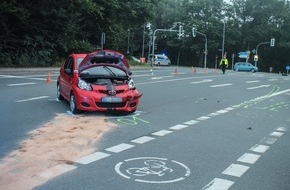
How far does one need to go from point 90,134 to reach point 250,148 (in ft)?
9.68

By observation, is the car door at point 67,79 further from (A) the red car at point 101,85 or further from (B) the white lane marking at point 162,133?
(B) the white lane marking at point 162,133

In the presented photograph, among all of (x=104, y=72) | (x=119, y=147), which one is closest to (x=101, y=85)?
(x=104, y=72)

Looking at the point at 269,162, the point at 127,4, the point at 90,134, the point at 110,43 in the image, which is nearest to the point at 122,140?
the point at 90,134

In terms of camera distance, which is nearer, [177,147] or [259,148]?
[177,147]

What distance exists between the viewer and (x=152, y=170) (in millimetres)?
5898

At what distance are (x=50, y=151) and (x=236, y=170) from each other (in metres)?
2.85

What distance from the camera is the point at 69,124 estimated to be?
9156mm

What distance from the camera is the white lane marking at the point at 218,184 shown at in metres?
5.22

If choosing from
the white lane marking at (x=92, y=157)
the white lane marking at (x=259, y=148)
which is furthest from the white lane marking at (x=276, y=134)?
the white lane marking at (x=92, y=157)

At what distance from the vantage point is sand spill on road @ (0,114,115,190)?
5.39 m

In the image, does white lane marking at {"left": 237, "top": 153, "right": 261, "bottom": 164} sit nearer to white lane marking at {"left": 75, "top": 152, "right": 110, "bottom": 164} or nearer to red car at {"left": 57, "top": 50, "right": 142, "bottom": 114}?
white lane marking at {"left": 75, "top": 152, "right": 110, "bottom": 164}

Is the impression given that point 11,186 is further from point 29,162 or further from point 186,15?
point 186,15

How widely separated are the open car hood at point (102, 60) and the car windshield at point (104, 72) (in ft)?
0.35

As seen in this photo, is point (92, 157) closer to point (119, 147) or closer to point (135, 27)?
point (119, 147)
